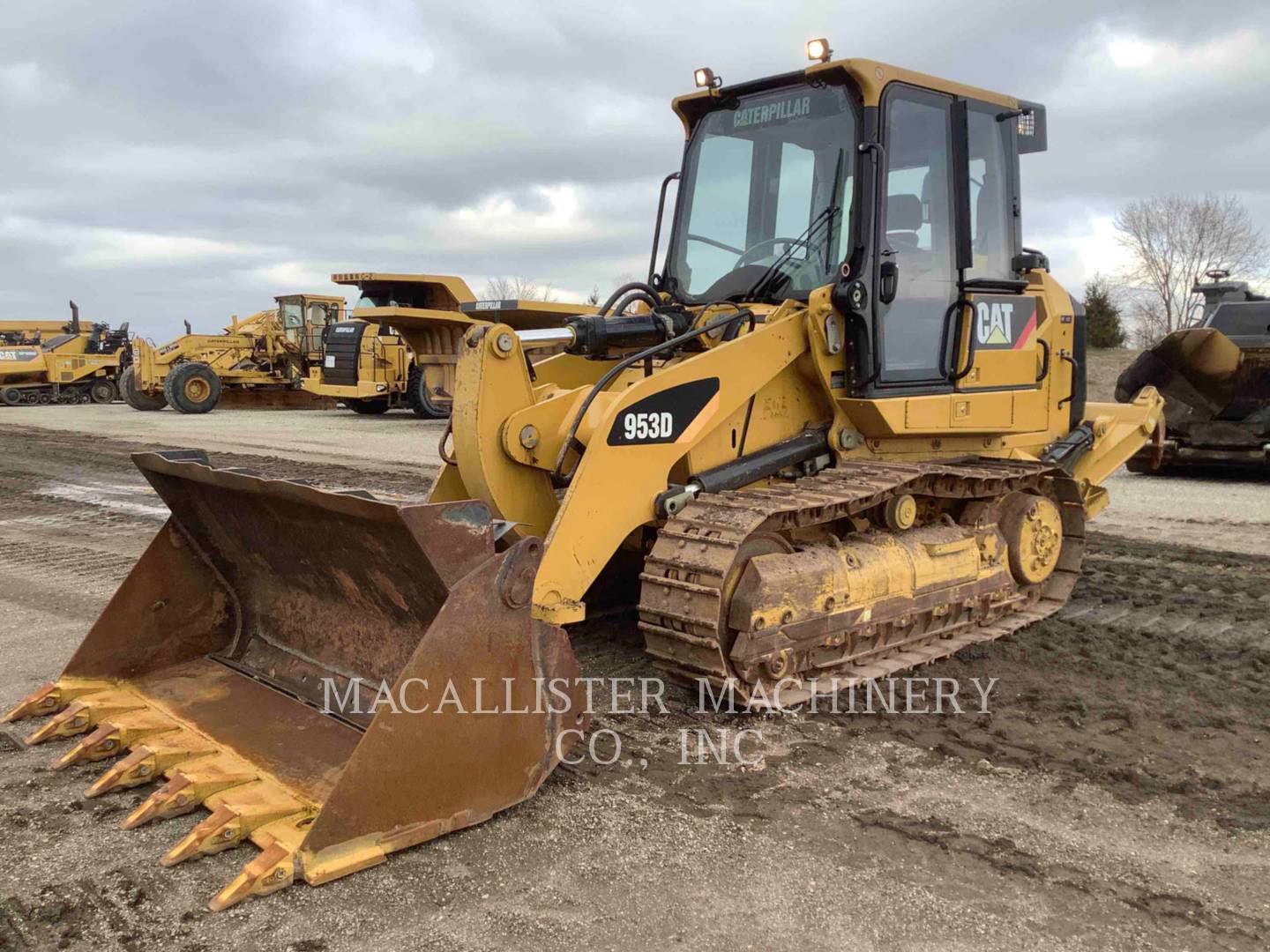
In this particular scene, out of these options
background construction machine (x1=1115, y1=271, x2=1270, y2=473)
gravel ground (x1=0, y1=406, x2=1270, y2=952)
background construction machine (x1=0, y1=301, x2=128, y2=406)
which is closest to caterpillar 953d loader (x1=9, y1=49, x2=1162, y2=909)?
gravel ground (x1=0, y1=406, x2=1270, y2=952)

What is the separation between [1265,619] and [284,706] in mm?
5424

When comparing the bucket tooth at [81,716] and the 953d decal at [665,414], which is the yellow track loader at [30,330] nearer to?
the bucket tooth at [81,716]

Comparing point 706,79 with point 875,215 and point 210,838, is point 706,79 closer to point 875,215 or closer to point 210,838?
point 875,215

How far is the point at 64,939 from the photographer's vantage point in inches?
107

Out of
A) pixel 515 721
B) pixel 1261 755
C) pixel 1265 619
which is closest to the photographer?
pixel 515 721

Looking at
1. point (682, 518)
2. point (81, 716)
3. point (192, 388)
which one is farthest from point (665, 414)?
point (192, 388)

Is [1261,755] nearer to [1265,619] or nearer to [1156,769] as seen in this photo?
[1156,769]

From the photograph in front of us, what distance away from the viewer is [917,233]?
5.36 meters

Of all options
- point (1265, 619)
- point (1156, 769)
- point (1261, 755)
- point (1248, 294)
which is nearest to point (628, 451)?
point (1156, 769)

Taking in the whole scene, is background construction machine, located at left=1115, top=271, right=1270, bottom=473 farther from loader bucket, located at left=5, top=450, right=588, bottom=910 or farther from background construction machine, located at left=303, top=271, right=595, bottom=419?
background construction machine, located at left=303, top=271, right=595, bottom=419

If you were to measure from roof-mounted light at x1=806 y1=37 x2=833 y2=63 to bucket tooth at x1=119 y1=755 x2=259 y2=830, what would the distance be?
408 centimetres

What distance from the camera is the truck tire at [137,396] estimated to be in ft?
82.2

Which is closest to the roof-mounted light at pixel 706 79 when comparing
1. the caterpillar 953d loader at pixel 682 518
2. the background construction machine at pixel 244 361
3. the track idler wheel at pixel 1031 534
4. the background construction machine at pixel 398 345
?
the caterpillar 953d loader at pixel 682 518

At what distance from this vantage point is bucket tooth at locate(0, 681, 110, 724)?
421 centimetres
